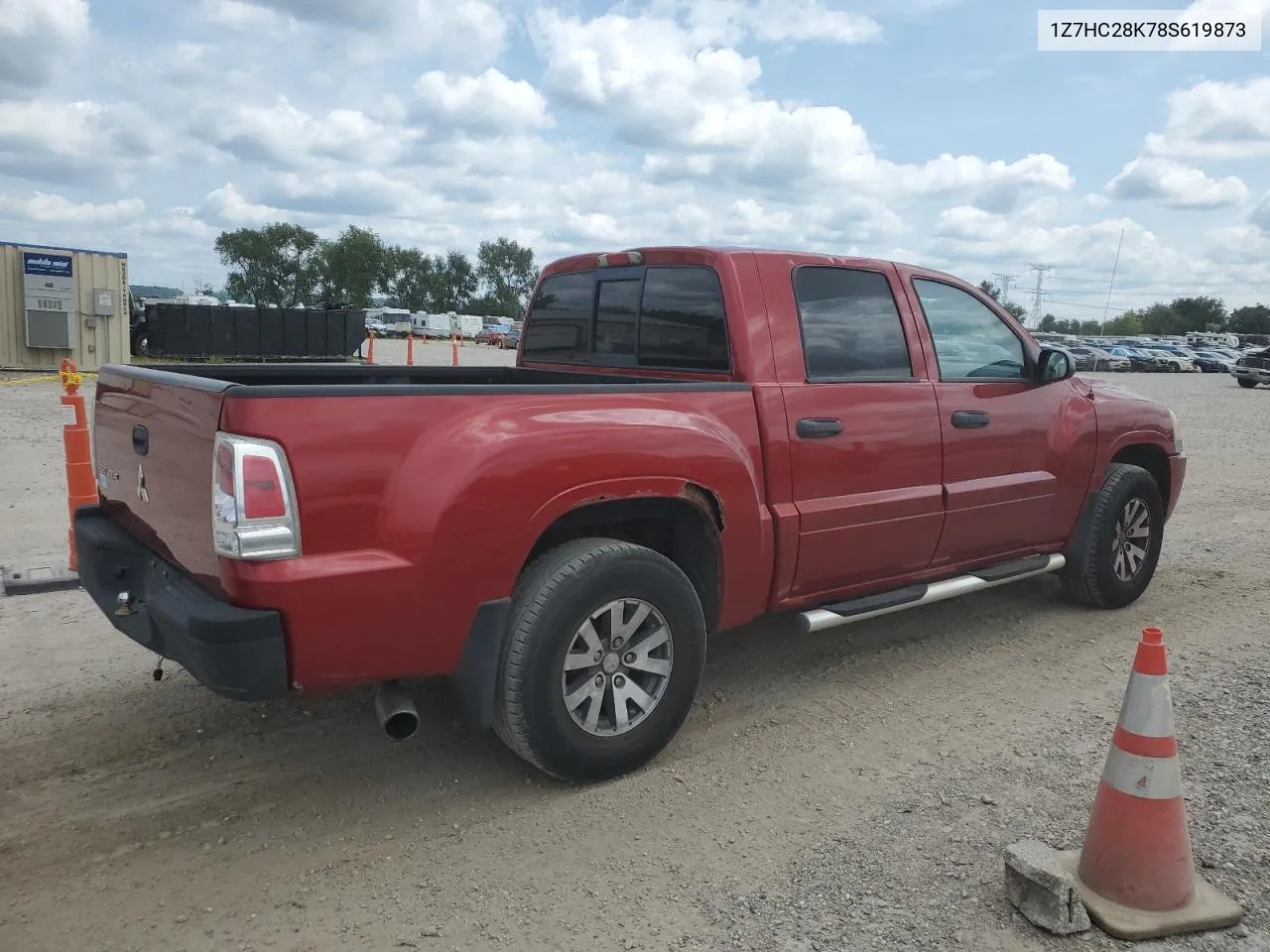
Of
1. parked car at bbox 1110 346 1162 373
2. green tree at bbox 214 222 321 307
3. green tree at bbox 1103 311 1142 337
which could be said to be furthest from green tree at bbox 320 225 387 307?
green tree at bbox 1103 311 1142 337

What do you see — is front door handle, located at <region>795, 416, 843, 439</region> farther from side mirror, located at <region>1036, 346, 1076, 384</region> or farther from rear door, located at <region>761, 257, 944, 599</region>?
side mirror, located at <region>1036, 346, 1076, 384</region>

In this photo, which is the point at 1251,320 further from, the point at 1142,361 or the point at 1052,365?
the point at 1052,365

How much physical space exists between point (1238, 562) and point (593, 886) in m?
5.96

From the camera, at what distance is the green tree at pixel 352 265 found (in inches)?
3039

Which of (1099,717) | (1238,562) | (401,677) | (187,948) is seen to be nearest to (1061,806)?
(1099,717)

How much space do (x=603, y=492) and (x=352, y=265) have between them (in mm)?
79083

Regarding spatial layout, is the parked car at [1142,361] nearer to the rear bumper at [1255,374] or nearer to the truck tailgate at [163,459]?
the rear bumper at [1255,374]

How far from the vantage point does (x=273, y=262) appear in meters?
79.0

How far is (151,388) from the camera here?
3205mm

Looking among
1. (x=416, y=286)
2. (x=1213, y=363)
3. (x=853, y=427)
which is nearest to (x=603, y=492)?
(x=853, y=427)

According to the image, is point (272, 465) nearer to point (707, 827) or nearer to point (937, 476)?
point (707, 827)

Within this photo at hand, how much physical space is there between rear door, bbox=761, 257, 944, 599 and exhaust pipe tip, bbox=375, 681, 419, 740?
67.1 inches

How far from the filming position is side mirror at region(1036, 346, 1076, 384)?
4930 mm

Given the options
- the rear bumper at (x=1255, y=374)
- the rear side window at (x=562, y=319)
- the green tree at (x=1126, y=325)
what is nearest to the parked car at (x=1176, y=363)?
the rear bumper at (x=1255, y=374)
